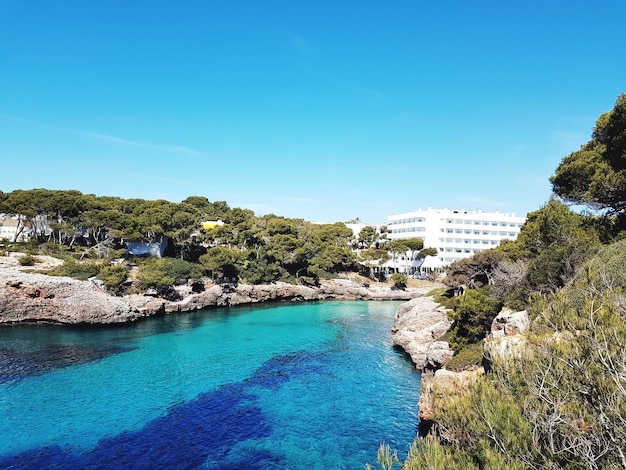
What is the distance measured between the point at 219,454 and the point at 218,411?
407 cm

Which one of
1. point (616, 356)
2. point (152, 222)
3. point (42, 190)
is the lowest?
point (616, 356)

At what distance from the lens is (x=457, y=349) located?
21625mm

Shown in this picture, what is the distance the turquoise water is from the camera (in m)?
14.5

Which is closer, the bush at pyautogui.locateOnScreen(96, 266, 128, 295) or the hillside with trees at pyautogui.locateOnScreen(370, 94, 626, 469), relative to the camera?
the hillside with trees at pyautogui.locateOnScreen(370, 94, 626, 469)

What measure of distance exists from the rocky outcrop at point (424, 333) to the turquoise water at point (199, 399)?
4.53ft

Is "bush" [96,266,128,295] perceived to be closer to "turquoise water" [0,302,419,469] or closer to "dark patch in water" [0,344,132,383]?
"turquoise water" [0,302,419,469]

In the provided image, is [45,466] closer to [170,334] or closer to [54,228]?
[170,334]

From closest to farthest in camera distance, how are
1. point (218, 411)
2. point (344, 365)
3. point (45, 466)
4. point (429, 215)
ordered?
point (45, 466)
point (218, 411)
point (344, 365)
point (429, 215)

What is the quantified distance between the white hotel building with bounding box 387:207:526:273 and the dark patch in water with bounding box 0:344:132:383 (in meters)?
61.6

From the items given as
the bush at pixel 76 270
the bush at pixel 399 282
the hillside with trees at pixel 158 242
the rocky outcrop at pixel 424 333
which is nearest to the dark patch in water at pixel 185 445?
the rocky outcrop at pixel 424 333

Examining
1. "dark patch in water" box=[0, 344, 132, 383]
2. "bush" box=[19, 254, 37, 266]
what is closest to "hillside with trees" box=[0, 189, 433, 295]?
"bush" box=[19, 254, 37, 266]

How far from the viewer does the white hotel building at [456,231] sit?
76.1m

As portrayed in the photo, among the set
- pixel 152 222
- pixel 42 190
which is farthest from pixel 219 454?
pixel 42 190

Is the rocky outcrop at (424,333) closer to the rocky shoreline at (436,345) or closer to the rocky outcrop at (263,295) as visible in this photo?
the rocky shoreline at (436,345)
